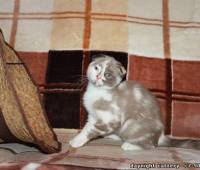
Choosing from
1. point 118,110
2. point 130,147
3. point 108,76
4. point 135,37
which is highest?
point 135,37

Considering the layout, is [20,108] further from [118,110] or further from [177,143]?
[177,143]

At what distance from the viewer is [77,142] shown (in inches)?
63.5

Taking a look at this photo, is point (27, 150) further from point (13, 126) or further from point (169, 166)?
Result: point (169, 166)

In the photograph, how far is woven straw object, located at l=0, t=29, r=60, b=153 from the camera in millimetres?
1305

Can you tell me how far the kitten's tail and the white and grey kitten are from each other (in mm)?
41

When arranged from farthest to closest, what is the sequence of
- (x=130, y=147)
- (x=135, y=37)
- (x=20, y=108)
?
(x=135, y=37) < (x=130, y=147) < (x=20, y=108)

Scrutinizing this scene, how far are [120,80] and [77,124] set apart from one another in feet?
0.94

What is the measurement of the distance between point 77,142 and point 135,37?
567 millimetres

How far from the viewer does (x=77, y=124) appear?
1811 millimetres

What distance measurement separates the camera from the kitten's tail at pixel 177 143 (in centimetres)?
163

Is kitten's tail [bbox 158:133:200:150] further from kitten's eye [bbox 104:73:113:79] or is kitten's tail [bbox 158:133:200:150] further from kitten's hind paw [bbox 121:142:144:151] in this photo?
kitten's eye [bbox 104:73:113:79]

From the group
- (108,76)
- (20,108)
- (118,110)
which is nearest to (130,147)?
(118,110)

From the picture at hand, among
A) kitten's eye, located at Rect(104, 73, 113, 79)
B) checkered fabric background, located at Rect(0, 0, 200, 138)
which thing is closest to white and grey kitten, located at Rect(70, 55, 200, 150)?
kitten's eye, located at Rect(104, 73, 113, 79)

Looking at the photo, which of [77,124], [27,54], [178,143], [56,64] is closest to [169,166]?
[178,143]
